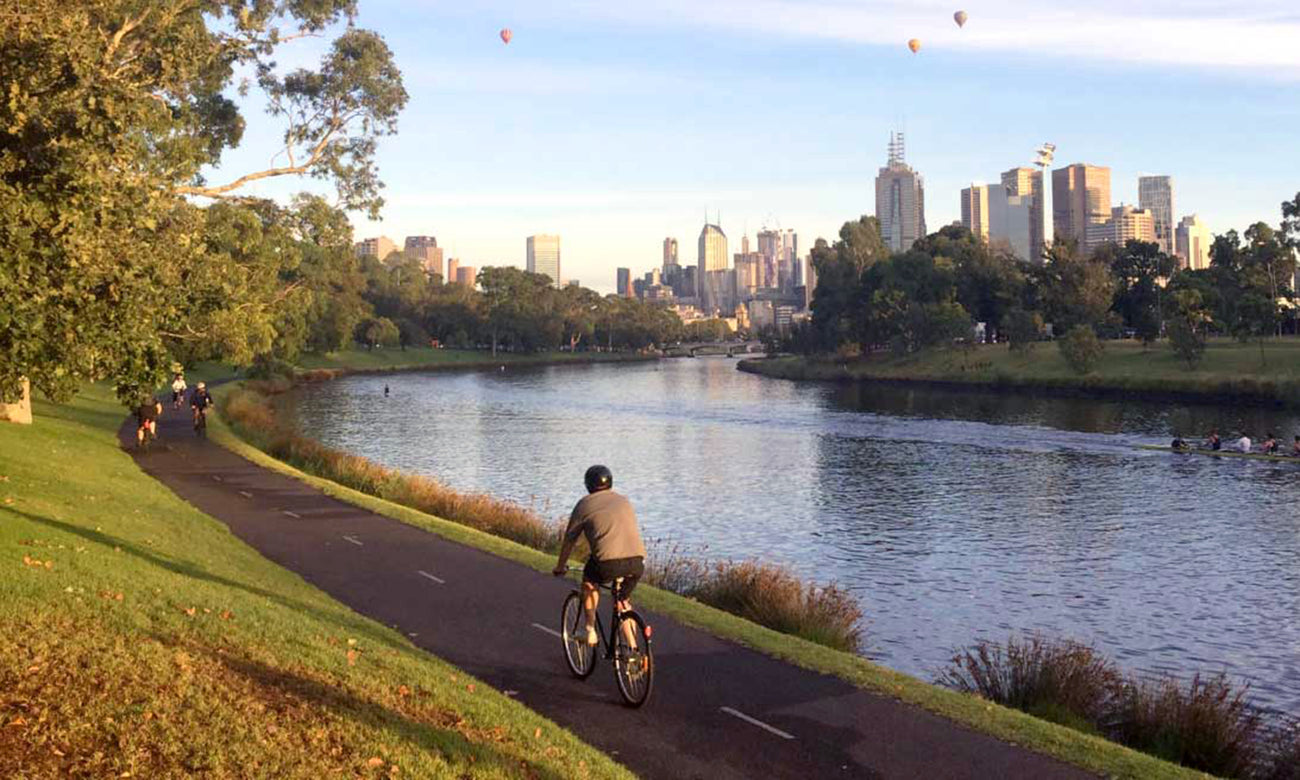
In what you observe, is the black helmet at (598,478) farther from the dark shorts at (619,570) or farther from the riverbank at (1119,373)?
the riverbank at (1119,373)

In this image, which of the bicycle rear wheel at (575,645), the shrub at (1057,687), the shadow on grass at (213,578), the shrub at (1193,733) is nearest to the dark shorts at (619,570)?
the bicycle rear wheel at (575,645)

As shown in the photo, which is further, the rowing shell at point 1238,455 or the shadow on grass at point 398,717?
the rowing shell at point 1238,455

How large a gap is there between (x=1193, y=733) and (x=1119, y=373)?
91929 millimetres

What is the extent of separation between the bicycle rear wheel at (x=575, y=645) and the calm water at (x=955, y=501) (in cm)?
840

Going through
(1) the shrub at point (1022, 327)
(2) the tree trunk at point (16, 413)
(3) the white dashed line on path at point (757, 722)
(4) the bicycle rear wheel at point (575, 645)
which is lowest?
(3) the white dashed line on path at point (757, 722)

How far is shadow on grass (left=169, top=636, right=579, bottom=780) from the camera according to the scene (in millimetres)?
9703

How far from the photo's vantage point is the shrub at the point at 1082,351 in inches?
3957

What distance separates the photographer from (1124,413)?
7744cm

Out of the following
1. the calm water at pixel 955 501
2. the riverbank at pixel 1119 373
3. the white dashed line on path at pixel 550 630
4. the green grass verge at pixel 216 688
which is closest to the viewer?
the green grass verge at pixel 216 688

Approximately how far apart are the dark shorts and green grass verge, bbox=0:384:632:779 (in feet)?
5.10

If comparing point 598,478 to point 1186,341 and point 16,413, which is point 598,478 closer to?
point 16,413

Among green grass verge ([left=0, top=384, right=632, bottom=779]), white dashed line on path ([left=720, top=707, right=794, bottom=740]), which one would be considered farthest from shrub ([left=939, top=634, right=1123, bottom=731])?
green grass verge ([left=0, top=384, right=632, bottom=779])

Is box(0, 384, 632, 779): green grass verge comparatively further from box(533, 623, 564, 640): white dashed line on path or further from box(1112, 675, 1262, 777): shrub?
box(1112, 675, 1262, 777): shrub

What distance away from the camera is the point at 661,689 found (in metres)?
13.0
